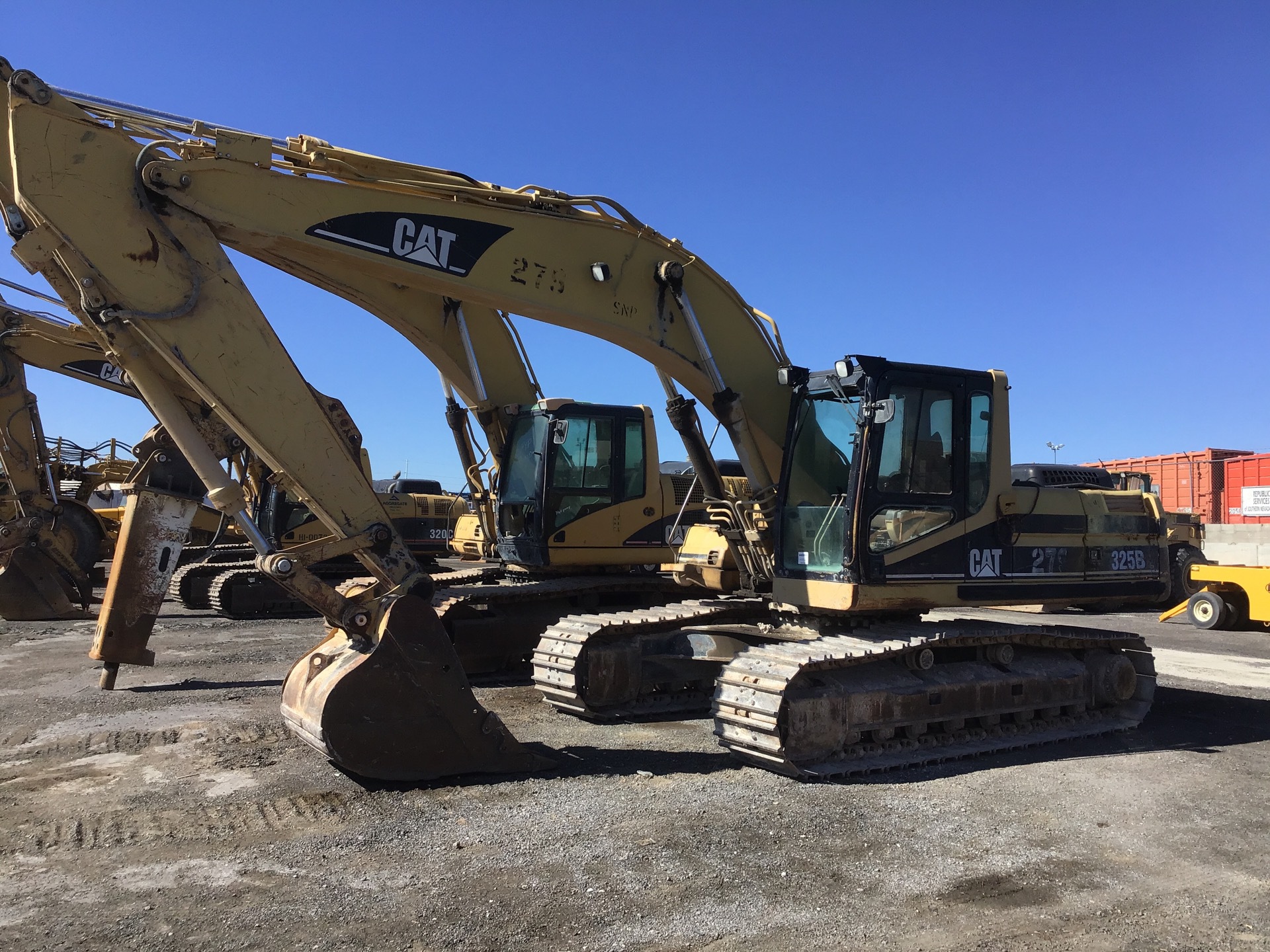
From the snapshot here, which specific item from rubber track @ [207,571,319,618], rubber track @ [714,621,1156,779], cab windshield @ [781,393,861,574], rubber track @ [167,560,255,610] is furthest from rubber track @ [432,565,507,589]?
rubber track @ [167,560,255,610]

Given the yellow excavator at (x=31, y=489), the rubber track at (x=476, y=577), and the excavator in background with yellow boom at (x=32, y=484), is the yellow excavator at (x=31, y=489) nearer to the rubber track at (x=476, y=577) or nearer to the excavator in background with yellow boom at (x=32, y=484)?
the excavator in background with yellow boom at (x=32, y=484)

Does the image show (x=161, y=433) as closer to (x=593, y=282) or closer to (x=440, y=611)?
(x=440, y=611)

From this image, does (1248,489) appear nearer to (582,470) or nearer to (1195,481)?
(1195,481)

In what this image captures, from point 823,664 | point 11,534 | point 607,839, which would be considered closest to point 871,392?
point 823,664

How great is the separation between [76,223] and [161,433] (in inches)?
137

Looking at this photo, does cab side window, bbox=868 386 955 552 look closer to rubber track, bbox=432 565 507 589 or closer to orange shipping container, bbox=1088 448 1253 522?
rubber track, bbox=432 565 507 589

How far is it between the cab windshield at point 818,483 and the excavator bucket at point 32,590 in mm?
11253

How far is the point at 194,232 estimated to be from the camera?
6219 millimetres

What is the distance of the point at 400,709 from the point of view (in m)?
6.11

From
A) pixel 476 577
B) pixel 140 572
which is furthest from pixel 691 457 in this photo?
pixel 140 572

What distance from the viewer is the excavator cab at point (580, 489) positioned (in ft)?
34.4

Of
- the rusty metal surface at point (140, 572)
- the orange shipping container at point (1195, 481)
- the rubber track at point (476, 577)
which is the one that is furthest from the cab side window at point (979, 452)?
the orange shipping container at point (1195, 481)

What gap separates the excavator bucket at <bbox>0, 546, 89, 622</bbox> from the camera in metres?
13.9

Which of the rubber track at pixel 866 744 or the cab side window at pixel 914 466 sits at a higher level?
the cab side window at pixel 914 466
